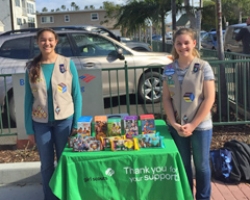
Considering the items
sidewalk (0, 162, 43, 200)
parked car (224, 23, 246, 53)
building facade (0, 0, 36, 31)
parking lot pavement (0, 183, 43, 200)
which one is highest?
building facade (0, 0, 36, 31)

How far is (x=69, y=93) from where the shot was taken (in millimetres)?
3529

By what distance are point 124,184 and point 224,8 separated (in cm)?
2280

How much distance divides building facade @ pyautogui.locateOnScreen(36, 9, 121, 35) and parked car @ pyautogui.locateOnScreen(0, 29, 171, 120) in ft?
218

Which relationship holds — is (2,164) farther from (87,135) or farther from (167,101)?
(167,101)

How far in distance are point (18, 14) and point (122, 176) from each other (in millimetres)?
49706

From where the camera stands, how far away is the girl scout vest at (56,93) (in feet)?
11.2

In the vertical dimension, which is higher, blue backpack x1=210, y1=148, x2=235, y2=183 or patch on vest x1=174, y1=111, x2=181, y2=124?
patch on vest x1=174, y1=111, x2=181, y2=124

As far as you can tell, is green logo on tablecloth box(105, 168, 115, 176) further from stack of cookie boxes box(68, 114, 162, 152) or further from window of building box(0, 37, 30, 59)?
window of building box(0, 37, 30, 59)

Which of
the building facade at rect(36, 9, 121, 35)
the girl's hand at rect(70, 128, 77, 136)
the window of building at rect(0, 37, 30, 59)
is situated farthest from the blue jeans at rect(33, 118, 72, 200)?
the building facade at rect(36, 9, 121, 35)

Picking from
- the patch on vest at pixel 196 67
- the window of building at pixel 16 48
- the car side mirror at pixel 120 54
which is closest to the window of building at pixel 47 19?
the window of building at pixel 16 48

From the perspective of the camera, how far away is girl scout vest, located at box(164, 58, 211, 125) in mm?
3186

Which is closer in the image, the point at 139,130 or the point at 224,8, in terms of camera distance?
the point at 139,130

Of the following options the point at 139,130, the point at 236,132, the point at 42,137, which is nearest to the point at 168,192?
the point at 139,130

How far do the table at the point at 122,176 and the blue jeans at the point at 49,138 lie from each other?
365 mm
